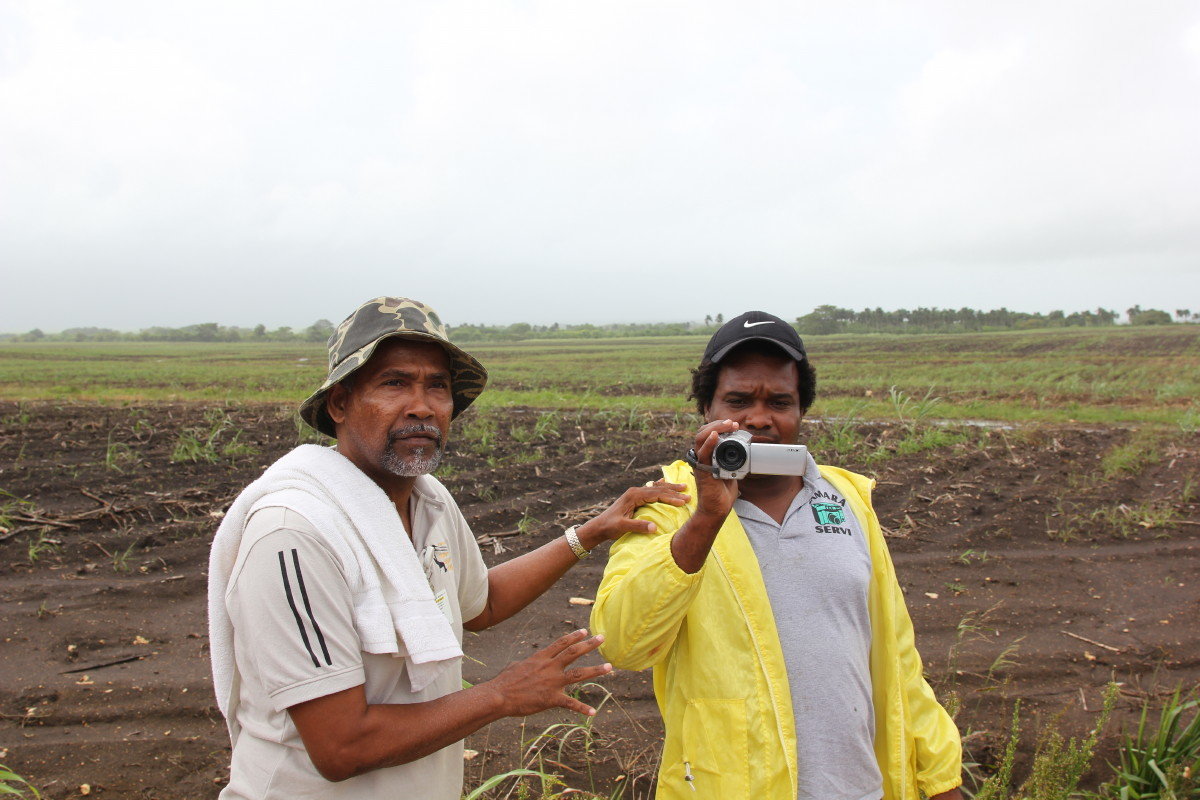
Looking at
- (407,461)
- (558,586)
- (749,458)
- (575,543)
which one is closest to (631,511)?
(575,543)

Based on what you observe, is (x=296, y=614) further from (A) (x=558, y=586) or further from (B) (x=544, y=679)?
(A) (x=558, y=586)

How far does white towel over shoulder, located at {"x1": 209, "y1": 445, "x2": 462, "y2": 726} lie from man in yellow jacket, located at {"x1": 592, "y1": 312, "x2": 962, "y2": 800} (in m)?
0.41

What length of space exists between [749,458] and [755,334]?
1.16 ft

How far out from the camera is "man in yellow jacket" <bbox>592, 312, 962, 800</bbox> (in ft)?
5.07

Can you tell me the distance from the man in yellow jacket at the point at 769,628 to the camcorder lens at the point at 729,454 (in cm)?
2

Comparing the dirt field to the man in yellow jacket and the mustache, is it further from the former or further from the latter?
the mustache

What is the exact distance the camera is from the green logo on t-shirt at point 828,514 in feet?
5.88

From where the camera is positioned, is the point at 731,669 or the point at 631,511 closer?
the point at 731,669

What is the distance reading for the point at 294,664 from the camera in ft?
4.22

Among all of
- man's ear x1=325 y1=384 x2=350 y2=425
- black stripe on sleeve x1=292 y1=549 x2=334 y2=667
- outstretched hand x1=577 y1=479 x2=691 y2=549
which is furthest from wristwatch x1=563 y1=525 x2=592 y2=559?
black stripe on sleeve x1=292 y1=549 x2=334 y2=667

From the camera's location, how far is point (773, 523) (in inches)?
69.3

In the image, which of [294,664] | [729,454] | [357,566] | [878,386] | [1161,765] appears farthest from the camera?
[878,386]

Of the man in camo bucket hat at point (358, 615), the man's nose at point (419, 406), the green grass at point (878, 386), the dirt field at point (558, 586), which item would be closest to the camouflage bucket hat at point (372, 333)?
the man in camo bucket hat at point (358, 615)

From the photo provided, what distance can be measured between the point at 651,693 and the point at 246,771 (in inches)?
101
